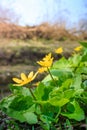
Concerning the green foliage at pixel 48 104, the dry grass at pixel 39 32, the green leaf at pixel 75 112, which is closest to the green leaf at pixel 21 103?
the green foliage at pixel 48 104

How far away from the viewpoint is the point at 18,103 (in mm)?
1424

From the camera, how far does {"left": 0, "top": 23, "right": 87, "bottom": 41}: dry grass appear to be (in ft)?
38.4

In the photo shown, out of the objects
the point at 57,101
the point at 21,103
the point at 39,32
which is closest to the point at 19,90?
the point at 21,103

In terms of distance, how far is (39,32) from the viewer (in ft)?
42.1

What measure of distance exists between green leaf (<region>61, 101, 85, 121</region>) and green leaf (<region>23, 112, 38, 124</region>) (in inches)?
4.0

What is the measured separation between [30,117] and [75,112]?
0.54ft

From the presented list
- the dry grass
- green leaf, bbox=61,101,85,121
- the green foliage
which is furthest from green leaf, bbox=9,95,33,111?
the dry grass

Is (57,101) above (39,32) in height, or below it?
above

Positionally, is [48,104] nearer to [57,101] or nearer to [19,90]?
[57,101]

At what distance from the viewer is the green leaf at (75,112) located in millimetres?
1350

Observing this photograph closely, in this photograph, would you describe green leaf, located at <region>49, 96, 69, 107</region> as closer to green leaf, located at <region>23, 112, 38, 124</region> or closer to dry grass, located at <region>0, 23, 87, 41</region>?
green leaf, located at <region>23, 112, 38, 124</region>

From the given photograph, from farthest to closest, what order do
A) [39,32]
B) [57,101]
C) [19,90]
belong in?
1. [39,32]
2. [19,90]
3. [57,101]

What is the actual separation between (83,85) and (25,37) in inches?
425

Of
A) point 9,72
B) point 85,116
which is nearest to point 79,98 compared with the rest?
point 85,116
